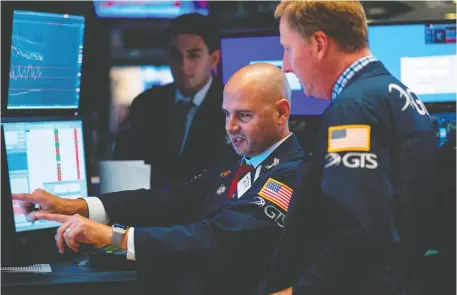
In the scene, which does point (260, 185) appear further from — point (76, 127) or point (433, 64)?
point (433, 64)

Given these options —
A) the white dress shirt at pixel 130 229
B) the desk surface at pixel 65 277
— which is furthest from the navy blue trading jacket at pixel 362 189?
the desk surface at pixel 65 277

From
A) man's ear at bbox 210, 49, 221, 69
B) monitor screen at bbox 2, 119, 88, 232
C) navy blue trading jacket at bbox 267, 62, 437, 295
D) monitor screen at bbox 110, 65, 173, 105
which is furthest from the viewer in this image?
monitor screen at bbox 110, 65, 173, 105

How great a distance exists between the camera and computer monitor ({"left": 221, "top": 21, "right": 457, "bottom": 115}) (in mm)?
3682

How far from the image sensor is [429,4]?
430 cm

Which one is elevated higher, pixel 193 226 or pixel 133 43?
pixel 133 43

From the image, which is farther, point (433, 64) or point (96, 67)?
point (96, 67)

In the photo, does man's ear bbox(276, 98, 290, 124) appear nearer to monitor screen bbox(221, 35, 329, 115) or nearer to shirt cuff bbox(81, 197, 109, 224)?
shirt cuff bbox(81, 197, 109, 224)

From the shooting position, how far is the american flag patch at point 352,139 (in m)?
1.64

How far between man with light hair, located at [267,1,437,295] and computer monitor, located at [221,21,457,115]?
1.80 meters

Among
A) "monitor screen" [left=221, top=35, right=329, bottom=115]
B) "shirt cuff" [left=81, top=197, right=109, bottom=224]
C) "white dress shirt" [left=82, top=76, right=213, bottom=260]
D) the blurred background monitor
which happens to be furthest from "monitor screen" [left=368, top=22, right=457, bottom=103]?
"shirt cuff" [left=81, top=197, right=109, bottom=224]

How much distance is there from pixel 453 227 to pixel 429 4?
2771 mm

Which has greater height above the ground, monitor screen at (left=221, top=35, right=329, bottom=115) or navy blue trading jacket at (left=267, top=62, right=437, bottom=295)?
monitor screen at (left=221, top=35, right=329, bottom=115)

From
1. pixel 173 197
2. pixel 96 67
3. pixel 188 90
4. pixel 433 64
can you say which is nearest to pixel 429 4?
pixel 433 64

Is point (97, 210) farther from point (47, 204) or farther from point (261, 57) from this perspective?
point (261, 57)
